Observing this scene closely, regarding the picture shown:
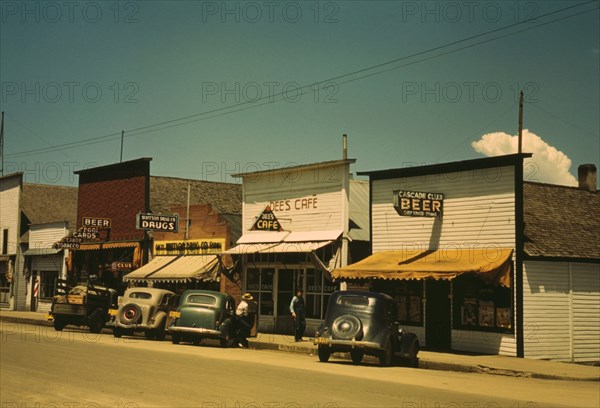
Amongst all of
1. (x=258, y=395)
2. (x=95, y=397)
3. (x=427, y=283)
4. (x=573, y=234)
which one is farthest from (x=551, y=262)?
(x=95, y=397)

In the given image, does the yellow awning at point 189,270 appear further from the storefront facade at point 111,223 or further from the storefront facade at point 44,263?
the storefront facade at point 44,263

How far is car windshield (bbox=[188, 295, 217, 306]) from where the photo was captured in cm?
2483

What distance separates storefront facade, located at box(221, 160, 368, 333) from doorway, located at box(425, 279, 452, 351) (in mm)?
3921

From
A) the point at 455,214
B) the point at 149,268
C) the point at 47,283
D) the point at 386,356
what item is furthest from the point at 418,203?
the point at 47,283

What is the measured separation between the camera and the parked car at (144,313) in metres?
26.5

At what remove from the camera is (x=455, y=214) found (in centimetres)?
2512

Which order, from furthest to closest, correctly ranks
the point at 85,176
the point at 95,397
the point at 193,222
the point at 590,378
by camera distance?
the point at 85,176, the point at 193,222, the point at 590,378, the point at 95,397

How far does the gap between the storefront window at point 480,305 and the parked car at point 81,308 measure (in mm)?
13055

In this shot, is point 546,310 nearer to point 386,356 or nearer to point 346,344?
point 386,356

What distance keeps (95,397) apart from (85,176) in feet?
110

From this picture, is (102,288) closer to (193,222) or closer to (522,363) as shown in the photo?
(193,222)

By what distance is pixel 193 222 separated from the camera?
116 feet

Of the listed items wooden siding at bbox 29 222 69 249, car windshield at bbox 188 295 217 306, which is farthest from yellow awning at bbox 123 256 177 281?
car windshield at bbox 188 295 217 306

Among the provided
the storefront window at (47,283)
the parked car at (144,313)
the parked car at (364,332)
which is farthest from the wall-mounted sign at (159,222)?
the parked car at (364,332)
